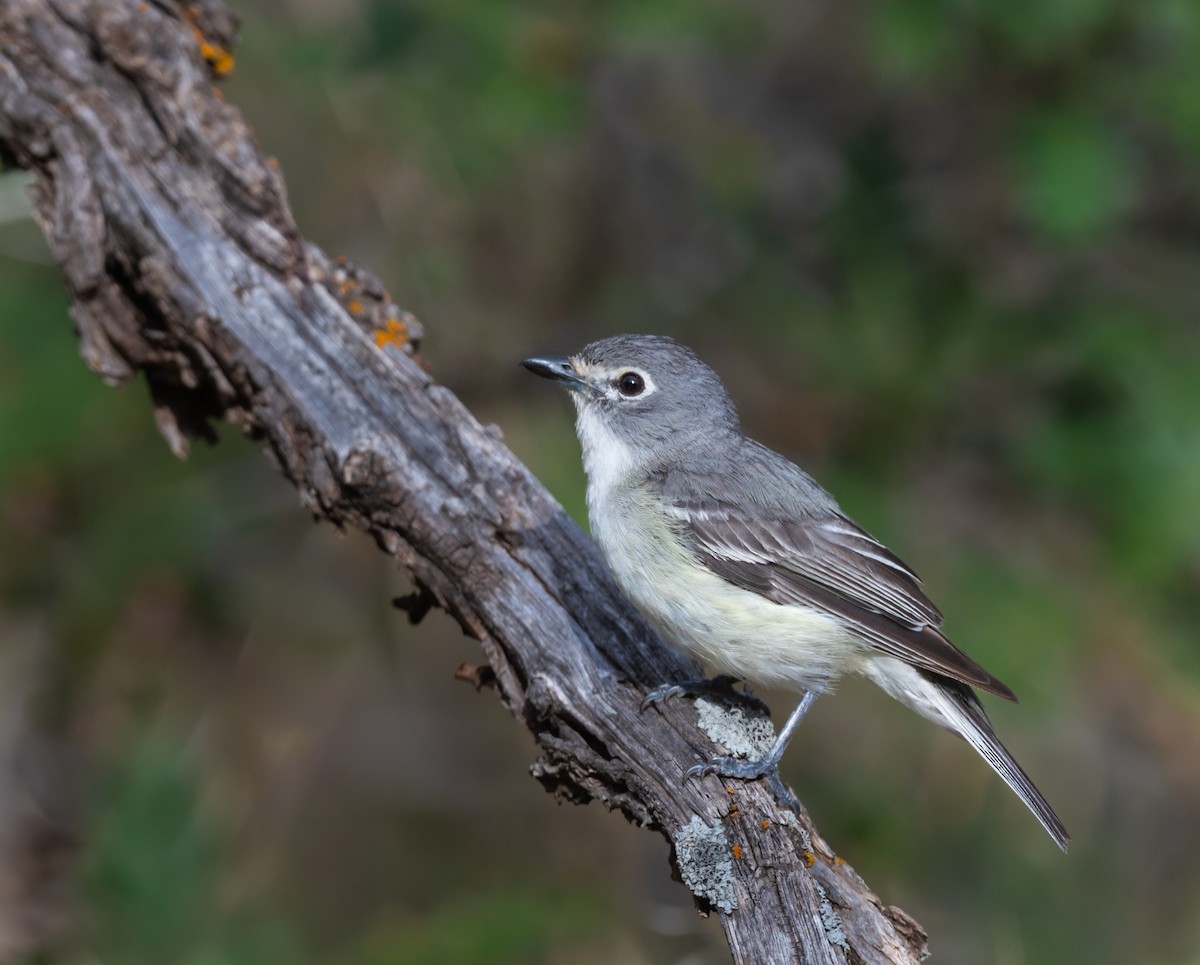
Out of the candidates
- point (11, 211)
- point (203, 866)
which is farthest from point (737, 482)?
point (11, 211)

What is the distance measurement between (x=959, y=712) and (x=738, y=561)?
919 millimetres

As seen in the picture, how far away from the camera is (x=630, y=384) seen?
4.77 m

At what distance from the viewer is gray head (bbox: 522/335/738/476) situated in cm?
473

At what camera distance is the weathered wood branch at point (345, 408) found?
10.9ft

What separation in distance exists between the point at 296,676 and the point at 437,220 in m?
2.63

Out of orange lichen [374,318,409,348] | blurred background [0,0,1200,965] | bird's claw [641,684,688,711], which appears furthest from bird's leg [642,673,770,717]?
orange lichen [374,318,409,348]

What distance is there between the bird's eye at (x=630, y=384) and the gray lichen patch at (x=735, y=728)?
1.39 m

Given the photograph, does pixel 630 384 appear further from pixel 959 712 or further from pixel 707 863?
pixel 707 863

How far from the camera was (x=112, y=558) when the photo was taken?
562cm

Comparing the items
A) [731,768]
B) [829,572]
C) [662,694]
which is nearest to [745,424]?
[829,572]

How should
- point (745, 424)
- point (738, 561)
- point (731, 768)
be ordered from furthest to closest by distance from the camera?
point (745, 424)
point (738, 561)
point (731, 768)

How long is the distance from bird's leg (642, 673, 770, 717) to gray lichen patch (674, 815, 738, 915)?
51cm

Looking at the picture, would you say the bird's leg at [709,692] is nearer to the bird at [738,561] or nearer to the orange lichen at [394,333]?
the bird at [738,561]

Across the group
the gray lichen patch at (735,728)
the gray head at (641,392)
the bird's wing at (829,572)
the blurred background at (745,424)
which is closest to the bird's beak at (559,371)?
the gray head at (641,392)
